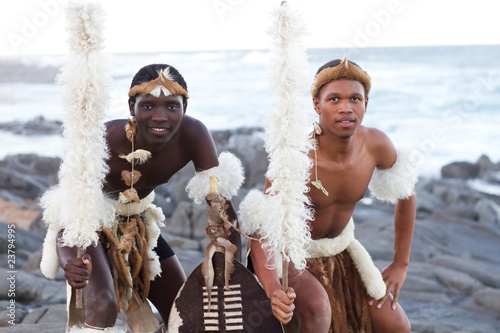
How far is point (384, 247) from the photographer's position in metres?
6.45

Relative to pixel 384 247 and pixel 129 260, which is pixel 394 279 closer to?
pixel 129 260

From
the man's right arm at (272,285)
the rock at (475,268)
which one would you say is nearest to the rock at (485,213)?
the rock at (475,268)

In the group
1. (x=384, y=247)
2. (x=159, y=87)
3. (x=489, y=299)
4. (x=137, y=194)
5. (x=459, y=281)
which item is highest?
(x=159, y=87)

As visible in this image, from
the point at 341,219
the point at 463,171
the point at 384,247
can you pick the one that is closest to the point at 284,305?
the point at 341,219

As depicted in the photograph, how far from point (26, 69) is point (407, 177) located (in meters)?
29.8

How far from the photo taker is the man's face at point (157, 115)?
8.32 feet

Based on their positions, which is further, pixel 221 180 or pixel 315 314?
pixel 221 180

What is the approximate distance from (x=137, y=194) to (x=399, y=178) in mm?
1322

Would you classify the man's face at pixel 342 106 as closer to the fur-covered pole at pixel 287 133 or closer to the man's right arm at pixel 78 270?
the fur-covered pole at pixel 287 133

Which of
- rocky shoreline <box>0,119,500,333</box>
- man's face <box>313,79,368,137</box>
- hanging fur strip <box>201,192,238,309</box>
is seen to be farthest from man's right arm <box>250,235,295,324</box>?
rocky shoreline <box>0,119,500,333</box>

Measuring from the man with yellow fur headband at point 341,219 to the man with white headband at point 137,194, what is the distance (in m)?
0.28

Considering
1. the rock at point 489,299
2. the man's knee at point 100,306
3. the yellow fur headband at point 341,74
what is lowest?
the rock at point 489,299

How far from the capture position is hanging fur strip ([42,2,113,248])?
2.29 m

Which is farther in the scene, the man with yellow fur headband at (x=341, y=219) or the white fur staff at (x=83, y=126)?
the man with yellow fur headband at (x=341, y=219)
